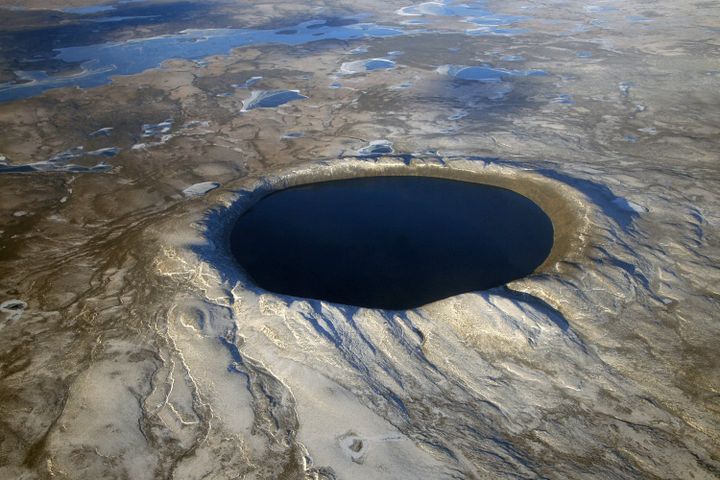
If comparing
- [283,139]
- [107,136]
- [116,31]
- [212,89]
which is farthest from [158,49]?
[283,139]

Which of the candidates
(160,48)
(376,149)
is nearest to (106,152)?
(376,149)

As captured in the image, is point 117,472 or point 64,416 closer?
point 117,472

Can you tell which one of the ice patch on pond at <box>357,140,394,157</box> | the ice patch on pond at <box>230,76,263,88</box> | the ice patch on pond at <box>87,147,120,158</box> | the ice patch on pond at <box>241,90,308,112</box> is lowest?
the ice patch on pond at <box>87,147,120,158</box>

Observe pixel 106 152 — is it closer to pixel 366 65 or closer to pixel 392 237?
pixel 392 237

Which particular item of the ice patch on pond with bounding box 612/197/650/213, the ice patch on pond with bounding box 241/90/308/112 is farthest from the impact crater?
the ice patch on pond with bounding box 241/90/308/112

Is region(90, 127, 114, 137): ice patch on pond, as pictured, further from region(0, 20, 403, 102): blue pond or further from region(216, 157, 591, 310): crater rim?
region(216, 157, 591, 310): crater rim

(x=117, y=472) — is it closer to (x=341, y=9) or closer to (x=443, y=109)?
(x=443, y=109)
